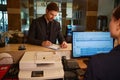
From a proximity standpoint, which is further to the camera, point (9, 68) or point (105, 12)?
point (105, 12)

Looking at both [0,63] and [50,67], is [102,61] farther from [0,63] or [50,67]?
[0,63]

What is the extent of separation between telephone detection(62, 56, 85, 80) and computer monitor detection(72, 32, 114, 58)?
129 millimetres

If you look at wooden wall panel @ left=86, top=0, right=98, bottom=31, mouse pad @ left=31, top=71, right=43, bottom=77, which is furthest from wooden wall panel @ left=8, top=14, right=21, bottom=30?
mouse pad @ left=31, top=71, right=43, bottom=77

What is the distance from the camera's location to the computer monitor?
190 cm

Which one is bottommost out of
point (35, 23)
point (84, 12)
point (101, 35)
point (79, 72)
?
point (79, 72)

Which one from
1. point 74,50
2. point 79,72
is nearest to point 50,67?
point 79,72

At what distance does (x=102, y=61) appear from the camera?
900mm

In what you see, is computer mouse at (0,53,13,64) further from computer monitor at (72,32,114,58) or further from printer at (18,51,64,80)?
computer monitor at (72,32,114,58)

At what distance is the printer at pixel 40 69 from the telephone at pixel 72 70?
0.12m

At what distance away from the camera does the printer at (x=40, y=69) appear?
1405 millimetres

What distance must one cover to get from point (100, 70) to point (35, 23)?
194 cm

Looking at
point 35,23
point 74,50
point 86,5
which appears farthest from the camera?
point 86,5

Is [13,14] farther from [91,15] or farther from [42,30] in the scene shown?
[42,30]

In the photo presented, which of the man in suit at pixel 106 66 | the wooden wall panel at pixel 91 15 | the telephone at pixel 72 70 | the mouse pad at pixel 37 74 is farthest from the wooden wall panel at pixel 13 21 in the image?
the man in suit at pixel 106 66
